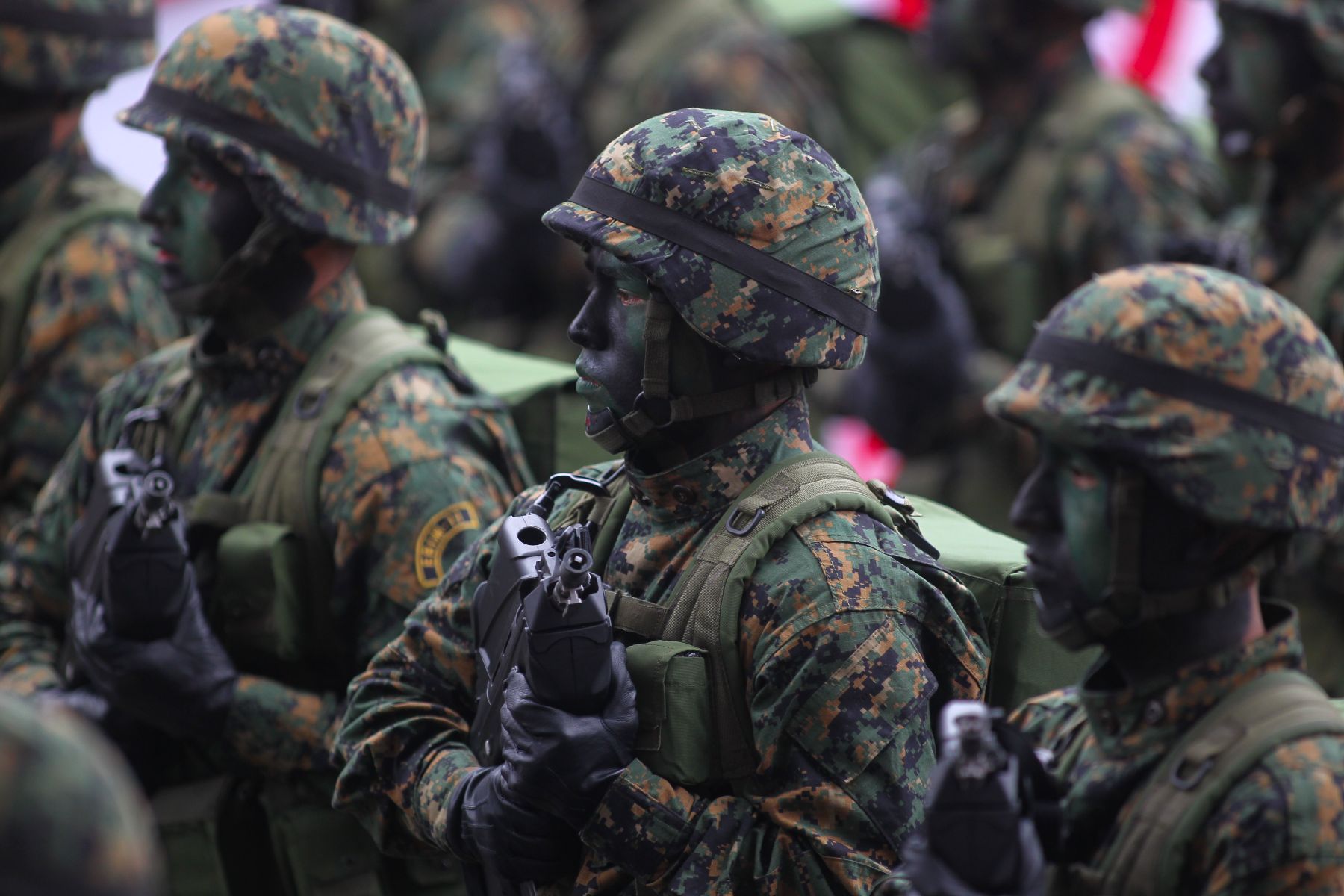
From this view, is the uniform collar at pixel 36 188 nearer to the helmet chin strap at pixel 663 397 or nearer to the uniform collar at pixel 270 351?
the uniform collar at pixel 270 351

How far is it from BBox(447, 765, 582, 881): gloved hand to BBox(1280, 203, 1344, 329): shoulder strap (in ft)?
14.1

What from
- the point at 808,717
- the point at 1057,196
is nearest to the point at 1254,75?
the point at 1057,196

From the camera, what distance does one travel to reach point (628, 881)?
14.4 ft

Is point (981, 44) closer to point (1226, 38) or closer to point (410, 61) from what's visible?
point (1226, 38)

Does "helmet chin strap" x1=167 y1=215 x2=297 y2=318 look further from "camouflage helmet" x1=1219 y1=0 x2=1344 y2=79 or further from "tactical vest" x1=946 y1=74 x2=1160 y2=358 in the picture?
"tactical vest" x1=946 y1=74 x2=1160 y2=358

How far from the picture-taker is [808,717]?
4.20m

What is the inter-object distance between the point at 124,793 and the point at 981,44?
8.23 metres

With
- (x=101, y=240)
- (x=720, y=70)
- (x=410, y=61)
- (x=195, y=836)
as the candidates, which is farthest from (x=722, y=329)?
(x=410, y=61)

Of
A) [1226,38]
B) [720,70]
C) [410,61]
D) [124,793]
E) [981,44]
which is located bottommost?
[410,61]

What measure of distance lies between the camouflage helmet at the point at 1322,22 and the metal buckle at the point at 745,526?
4534 mm

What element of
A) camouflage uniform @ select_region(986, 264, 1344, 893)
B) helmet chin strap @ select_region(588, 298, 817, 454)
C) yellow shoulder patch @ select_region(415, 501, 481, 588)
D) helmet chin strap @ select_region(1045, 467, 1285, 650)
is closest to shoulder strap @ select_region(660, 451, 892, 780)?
helmet chin strap @ select_region(588, 298, 817, 454)

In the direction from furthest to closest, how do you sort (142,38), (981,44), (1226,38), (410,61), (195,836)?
(410,61), (981,44), (1226,38), (142,38), (195,836)

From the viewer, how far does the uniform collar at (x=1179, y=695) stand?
3756 mm

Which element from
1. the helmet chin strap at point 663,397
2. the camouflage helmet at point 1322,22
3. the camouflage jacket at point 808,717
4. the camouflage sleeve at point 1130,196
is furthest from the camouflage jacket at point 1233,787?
the camouflage sleeve at point 1130,196
